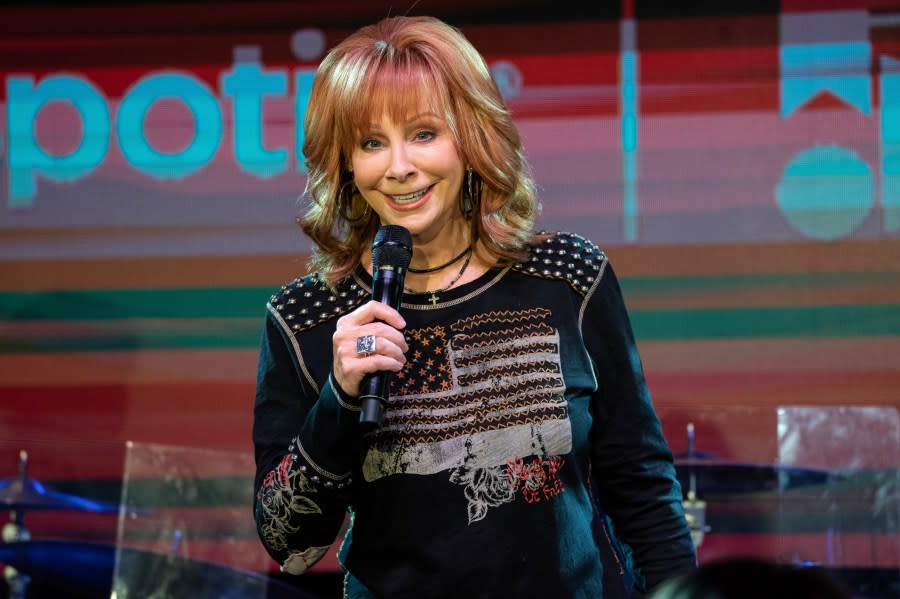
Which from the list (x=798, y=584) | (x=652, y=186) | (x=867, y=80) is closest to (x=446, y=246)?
(x=798, y=584)

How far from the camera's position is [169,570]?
2887mm

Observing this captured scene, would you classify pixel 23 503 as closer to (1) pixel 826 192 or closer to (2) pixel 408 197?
(2) pixel 408 197

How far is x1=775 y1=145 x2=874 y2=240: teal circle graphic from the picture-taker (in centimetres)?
379

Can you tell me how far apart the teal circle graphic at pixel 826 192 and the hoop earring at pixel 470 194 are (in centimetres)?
220

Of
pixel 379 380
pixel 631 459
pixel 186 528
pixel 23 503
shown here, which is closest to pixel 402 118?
pixel 379 380

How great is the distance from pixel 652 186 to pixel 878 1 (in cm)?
91

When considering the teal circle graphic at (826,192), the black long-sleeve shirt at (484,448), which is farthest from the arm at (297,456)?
the teal circle graphic at (826,192)

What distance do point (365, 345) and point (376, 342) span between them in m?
0.02

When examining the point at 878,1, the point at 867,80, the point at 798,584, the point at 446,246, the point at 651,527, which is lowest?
the point at 651,527

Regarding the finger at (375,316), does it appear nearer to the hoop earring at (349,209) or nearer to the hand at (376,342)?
the hand at (376,342)

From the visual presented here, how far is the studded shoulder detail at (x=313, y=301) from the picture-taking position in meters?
1.78

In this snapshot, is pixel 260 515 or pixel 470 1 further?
pixel 470 1

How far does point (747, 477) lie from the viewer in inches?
126

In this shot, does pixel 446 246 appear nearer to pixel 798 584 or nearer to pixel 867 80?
pixel 798 584
